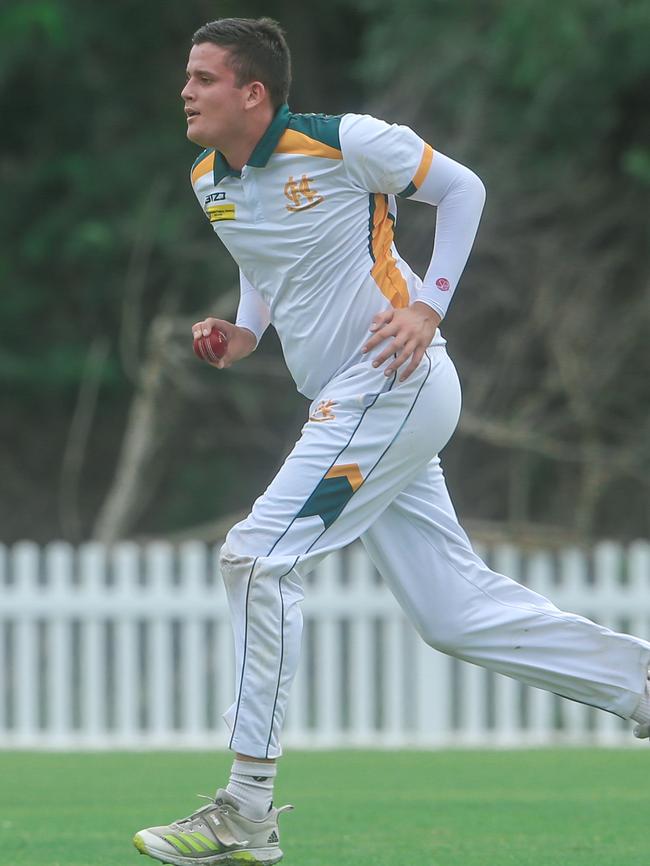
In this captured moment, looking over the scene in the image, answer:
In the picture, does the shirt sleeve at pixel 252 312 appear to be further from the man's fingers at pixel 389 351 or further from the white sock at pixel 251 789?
the white sock at pixel 251 789

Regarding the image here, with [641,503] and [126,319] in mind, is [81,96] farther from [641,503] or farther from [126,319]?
[641,503]

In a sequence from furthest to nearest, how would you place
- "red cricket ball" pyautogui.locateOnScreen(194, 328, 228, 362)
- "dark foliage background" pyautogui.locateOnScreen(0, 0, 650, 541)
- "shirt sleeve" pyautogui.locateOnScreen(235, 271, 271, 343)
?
"dark foliage background" pyautogui.locateOnScreen(0, 0, 650, 541) < "shirt sleeve" pyautogui.locateOnScreen(235, 271, 271, 343) < "red cricket ball" pyautogui.locateOnScreen(194, 328, 228, 362)

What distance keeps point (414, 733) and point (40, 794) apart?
4188 millimetres

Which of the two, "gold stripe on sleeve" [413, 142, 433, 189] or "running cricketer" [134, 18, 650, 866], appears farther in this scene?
"gold stripe on sleeve" [413, 142, 433, 189]

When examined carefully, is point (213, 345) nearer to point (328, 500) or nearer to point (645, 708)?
point (328, 500)

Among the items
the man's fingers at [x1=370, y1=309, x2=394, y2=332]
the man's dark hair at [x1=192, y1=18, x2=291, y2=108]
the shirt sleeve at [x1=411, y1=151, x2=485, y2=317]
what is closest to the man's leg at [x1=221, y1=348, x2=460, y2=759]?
the man's fingers at [x1=370, y1=309, x2=394, y2=332]

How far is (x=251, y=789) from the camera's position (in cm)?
400

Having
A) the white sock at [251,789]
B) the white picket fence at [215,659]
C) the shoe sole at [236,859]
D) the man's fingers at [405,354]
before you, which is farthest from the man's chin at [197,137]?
the white picket fence at [215,659]

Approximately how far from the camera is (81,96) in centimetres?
1644

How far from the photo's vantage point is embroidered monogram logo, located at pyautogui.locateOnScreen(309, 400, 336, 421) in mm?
4148

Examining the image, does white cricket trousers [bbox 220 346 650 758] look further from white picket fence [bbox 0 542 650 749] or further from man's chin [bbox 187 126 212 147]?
white picket fence [bbox 0 542 650 749]

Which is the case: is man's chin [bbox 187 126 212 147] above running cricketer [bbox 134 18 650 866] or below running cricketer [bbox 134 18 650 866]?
above

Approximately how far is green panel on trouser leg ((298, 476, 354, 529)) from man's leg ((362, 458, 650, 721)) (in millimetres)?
309

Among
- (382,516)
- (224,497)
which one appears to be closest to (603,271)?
(224,497)
